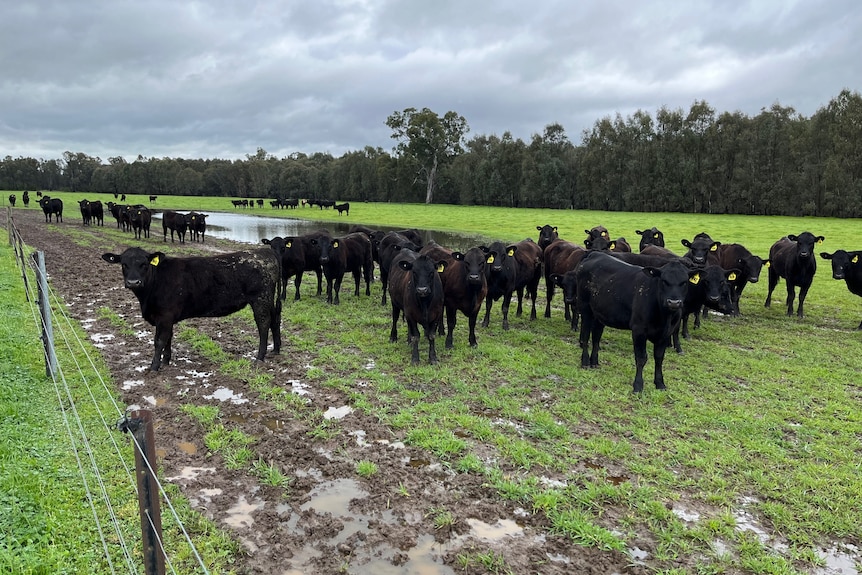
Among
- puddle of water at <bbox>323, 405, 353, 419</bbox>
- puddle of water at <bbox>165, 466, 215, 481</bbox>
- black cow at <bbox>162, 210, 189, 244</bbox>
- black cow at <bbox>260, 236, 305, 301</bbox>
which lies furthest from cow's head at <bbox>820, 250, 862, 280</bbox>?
black cow at <bbox>162, 210, 189, 244</bbox>

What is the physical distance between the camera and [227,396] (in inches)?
267

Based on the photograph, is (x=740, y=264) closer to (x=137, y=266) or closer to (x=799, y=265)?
(x=799, y=265)

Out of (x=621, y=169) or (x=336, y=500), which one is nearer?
(x=336, y=500)

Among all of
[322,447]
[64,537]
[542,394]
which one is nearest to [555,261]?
[542,394]

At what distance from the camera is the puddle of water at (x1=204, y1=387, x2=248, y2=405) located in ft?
21.8

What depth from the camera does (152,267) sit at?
793 centimetres

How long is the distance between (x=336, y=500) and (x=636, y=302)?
16.3 feet

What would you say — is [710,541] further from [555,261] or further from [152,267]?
[555,261]

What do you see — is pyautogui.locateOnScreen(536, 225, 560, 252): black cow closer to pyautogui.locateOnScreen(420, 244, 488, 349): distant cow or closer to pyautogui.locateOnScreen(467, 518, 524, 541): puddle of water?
pyautogui.locateOnScreen(420, 244, 488, 349): distant cow

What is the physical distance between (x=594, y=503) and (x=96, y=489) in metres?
4.27

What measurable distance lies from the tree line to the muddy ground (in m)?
59.9

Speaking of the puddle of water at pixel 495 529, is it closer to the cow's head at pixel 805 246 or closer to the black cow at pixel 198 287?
the black cow at pixel 198 287

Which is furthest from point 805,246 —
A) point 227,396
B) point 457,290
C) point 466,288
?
point 227,396

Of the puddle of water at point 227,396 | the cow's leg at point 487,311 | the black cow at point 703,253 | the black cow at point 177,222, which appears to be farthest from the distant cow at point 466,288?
the black cow at point 177,222
